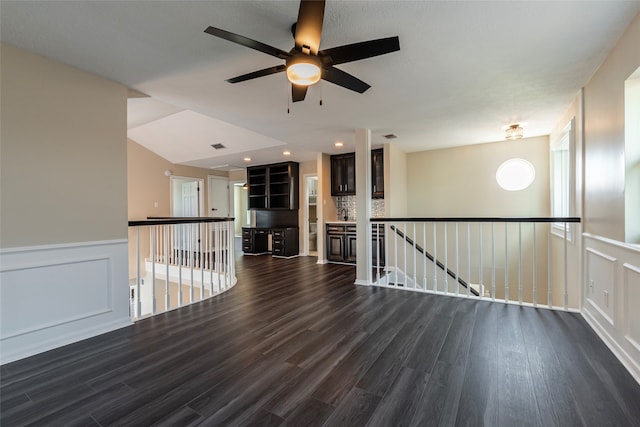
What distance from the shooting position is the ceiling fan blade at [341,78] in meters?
1.89

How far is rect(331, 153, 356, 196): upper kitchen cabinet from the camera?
20.1 feet

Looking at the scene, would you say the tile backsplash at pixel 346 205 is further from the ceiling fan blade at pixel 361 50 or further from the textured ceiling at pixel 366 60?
the ceiling fan blade at pixel 361 50

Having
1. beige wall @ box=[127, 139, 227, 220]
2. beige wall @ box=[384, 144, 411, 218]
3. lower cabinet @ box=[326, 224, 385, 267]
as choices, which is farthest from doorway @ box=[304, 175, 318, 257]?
beige wall @ box=[127, 139, 227, 220]

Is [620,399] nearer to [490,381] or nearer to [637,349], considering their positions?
[637,349]

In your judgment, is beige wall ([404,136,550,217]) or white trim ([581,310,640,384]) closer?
white trim ([581,310,640,384])

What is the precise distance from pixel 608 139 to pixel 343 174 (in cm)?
437

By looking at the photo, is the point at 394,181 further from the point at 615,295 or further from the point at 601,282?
the point at 615,295

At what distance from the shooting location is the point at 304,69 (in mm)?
1751

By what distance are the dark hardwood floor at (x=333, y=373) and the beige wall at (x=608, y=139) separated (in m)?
1.01

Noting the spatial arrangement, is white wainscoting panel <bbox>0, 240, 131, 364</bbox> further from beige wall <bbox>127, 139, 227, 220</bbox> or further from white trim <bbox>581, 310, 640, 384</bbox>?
beige wall <bbox>127, 139, 227, 220</bbox>

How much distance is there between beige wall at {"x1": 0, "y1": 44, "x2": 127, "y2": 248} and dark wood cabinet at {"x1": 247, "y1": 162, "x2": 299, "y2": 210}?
4407 millimetres

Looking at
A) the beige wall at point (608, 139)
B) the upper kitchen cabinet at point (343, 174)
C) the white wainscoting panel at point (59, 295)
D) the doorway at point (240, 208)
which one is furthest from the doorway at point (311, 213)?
the beige wall at point (608, 139)

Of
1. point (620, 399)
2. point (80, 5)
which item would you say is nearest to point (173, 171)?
point (80, 5)

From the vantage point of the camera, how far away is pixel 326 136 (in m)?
4.70
